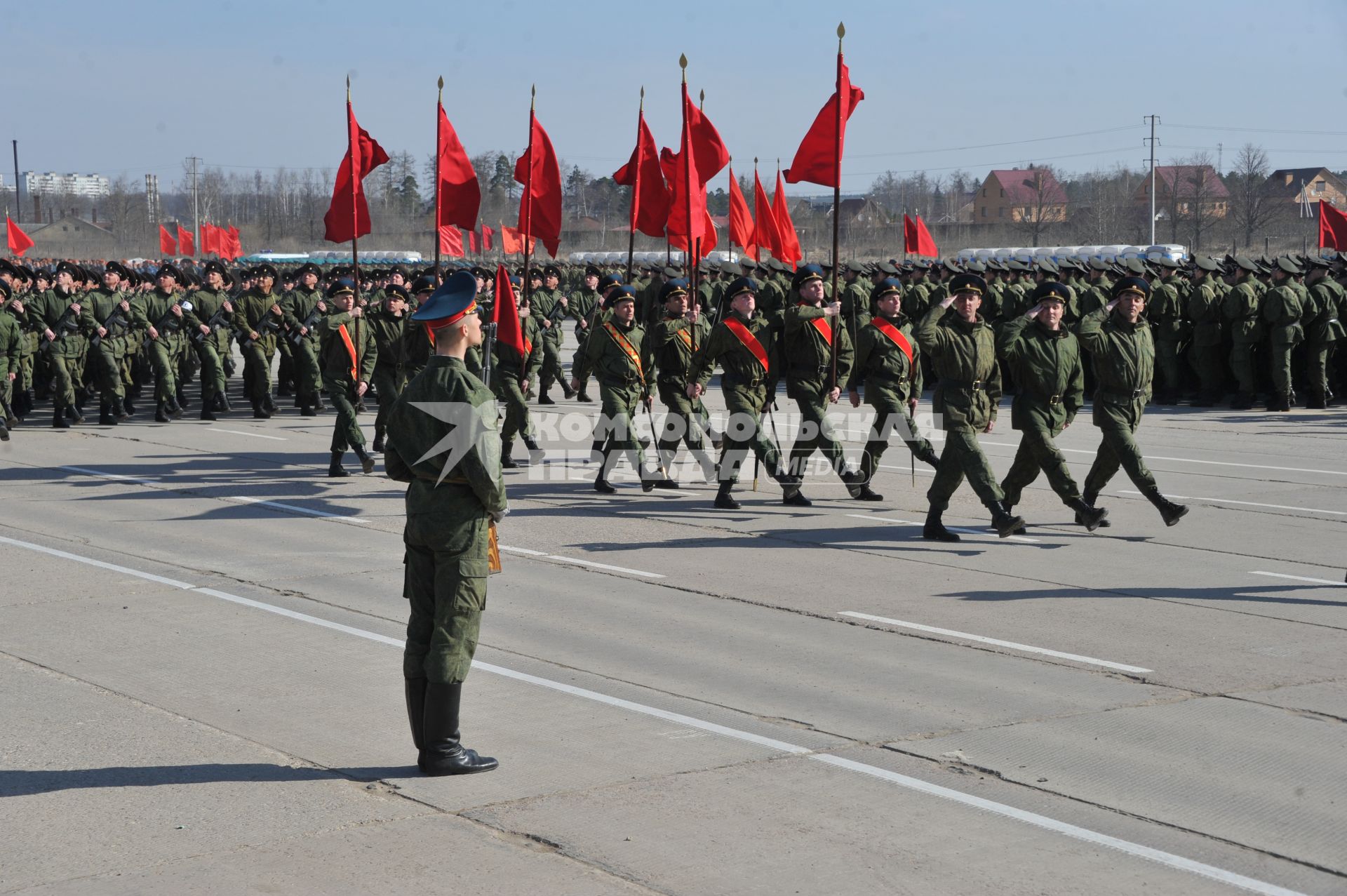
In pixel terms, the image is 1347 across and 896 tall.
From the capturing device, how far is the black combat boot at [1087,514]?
37.3ft

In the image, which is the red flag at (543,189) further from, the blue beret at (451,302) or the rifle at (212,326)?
the blue beret at (451,302)

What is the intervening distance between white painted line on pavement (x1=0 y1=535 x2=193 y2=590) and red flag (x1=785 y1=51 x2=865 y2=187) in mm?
6787

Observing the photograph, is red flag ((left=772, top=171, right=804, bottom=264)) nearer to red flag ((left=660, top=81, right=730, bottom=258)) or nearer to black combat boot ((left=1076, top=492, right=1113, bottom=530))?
red flag ((left=660, top=81, right=730, bottom=258))

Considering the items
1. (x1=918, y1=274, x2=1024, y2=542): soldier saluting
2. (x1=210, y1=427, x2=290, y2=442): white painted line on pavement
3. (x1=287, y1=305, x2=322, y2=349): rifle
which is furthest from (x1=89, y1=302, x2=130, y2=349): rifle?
(x1=918, y1=274, x2=1024, y2=542): soldier saluting

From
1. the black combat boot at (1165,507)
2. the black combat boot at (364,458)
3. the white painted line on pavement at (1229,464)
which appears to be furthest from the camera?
the white painted line on pavement at (1229,464)

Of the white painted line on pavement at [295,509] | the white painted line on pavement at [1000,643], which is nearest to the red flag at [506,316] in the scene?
the white painted line on pavement at [295,509]

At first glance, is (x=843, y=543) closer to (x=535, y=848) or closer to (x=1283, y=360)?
(x=535, y=848)

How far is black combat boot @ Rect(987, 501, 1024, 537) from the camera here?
10.9m

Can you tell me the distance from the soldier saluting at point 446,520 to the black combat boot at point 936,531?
5930 millimetres

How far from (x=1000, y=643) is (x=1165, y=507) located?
3.54 meters

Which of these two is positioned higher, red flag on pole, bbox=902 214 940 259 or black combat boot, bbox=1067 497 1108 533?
red flag on pole, bbox=902 214 940 259

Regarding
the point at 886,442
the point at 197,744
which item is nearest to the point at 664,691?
the point at 197,744

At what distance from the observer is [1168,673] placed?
7.59 metres

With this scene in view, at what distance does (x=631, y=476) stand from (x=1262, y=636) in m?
7.63
